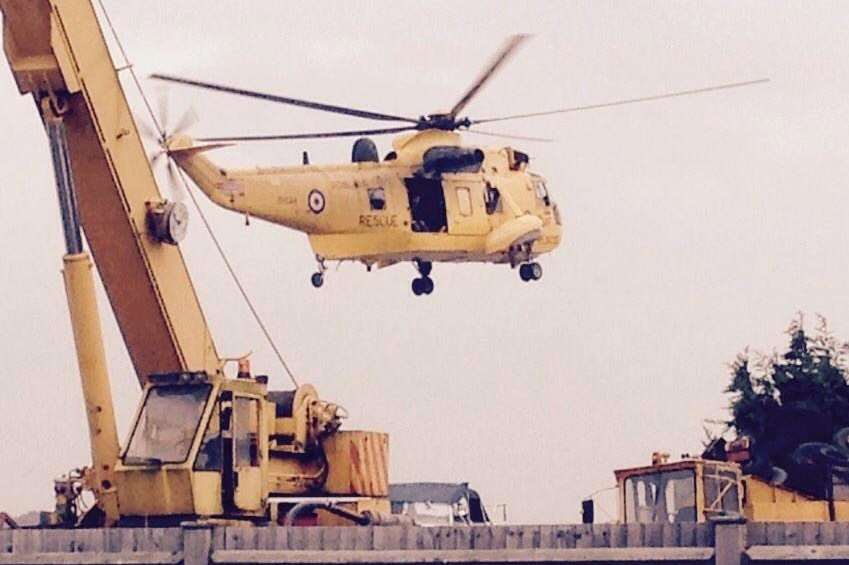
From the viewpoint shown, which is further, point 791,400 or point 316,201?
point 316,201

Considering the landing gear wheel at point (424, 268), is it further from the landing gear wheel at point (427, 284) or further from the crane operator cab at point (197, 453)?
the crane operator cab at point (197, 453)

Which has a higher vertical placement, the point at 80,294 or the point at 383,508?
the point at 80,294

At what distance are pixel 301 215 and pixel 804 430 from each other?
1218cm

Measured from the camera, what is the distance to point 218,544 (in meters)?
15.7

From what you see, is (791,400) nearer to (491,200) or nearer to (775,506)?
Result: (775,506)

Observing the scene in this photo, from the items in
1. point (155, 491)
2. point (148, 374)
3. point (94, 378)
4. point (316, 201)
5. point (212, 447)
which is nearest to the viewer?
point (155, 491)

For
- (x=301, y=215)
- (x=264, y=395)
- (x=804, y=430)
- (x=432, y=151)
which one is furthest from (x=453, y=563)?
(x=432, y=151)

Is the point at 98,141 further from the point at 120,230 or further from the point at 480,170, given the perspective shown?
the point at 480,170

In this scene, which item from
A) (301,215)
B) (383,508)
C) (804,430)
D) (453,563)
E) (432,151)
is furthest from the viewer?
(432,151)

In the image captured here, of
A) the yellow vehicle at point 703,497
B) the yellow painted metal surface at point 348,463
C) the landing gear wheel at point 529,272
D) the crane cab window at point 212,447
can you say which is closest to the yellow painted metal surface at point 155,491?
the crane cab window at point 212,447

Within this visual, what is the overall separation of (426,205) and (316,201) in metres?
3.15

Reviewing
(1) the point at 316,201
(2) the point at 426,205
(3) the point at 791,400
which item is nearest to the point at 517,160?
(2) the point at 426,205

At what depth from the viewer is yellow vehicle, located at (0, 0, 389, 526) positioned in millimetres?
18906

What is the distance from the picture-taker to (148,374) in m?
21.5
